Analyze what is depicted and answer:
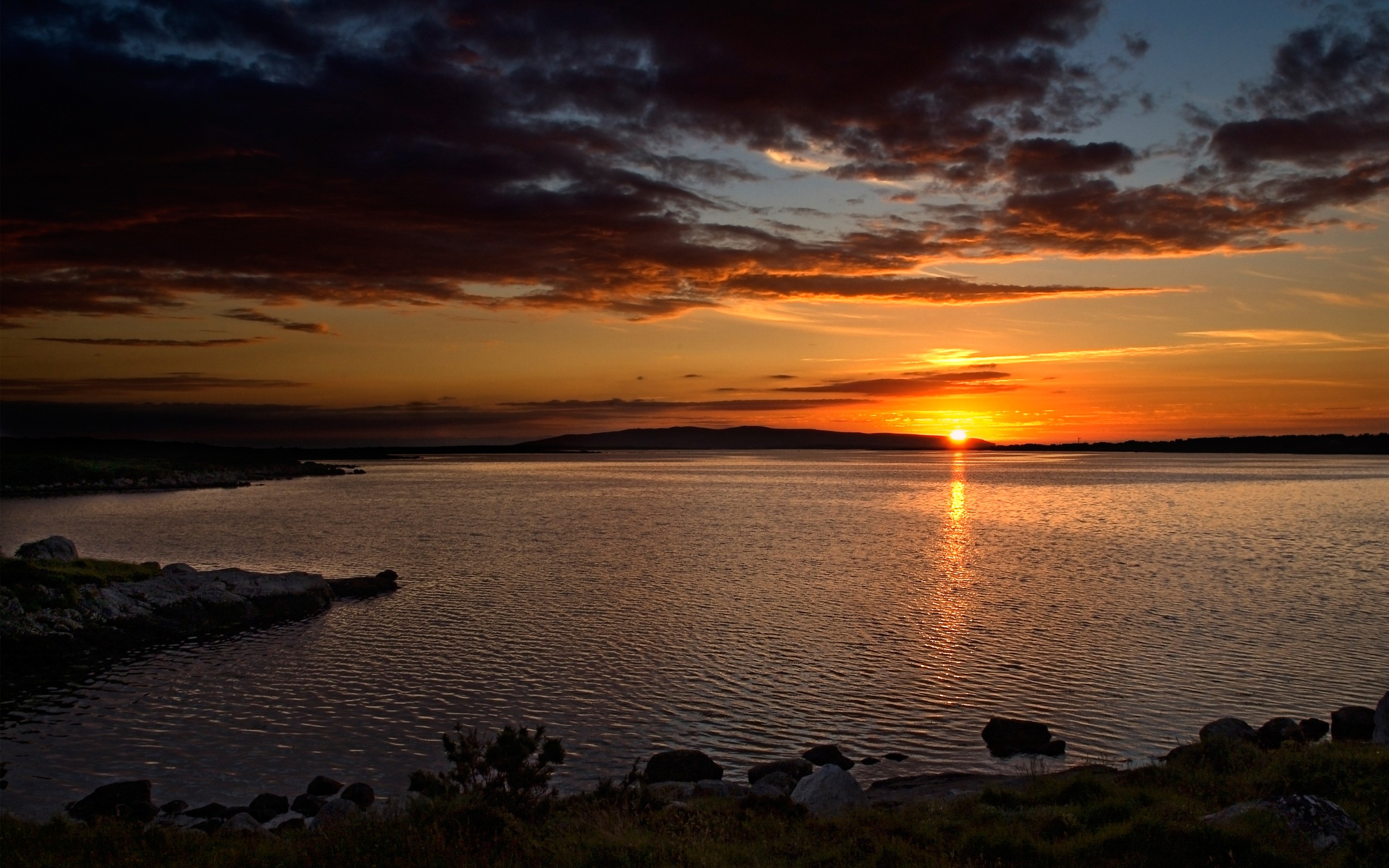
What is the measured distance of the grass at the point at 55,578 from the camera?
3216 centimetres

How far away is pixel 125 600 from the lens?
33938mm

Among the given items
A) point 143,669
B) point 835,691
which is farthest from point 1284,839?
point 143,669

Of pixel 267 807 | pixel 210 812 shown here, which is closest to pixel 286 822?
pixel 267 807

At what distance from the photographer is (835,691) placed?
82.0 feet

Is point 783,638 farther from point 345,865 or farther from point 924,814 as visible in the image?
point 345,865

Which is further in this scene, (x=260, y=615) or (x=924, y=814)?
(x=260, y=615)

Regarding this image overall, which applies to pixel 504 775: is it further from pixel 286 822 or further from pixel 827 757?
pixel 827 757

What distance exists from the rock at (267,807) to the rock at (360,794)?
1079mm

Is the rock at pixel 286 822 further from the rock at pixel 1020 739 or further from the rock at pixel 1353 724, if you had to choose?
the rock at pixel 1353 724

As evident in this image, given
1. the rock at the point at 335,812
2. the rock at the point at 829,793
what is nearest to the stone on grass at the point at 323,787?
the rock at the point at 335,812

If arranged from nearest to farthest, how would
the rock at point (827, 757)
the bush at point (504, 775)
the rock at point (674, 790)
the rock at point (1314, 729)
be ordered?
the bush at point (504, 775), the rock at point (674, 790), the rock at point (827, 757), the rock at point (1314, 729)

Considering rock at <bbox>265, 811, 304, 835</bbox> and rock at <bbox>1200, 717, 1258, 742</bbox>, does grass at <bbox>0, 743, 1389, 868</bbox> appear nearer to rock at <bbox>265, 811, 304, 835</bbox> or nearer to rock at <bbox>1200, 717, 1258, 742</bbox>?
rock at <bbox>265, 811, 304, 835</bbox>

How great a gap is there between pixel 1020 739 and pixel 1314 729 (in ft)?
21.9

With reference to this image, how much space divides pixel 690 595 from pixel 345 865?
98.1 feet
